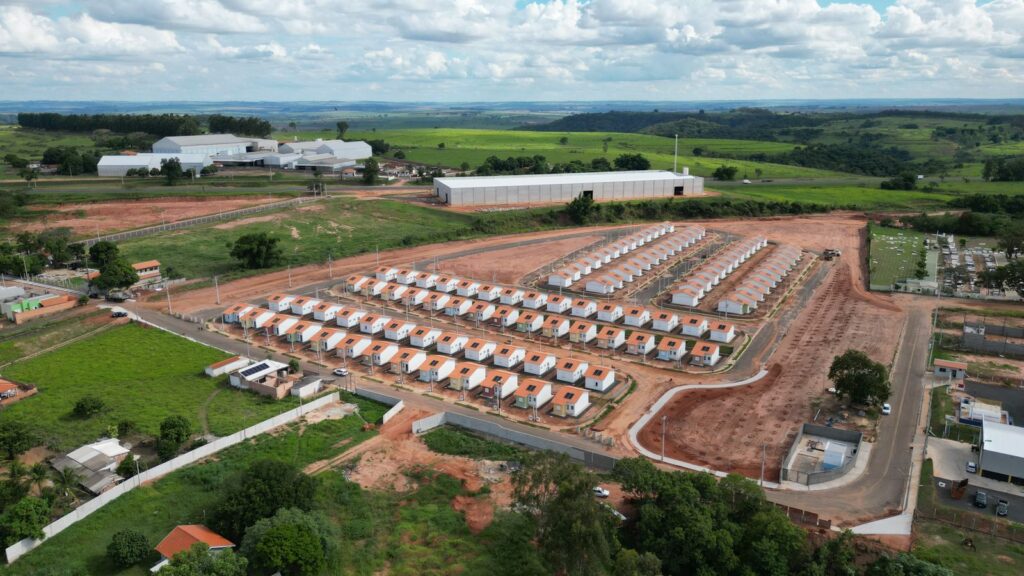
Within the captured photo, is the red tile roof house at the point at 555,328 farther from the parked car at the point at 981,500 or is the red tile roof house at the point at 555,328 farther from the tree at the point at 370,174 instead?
the tree at the point at 370,174

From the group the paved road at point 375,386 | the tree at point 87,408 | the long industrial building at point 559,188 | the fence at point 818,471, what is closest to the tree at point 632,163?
the long industrial building at point 559,188

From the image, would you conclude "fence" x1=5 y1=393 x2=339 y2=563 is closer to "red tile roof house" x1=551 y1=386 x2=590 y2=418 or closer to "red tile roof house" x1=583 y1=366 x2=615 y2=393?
"red tile roof house" x1=551 y1=386 x2=590 y2=418

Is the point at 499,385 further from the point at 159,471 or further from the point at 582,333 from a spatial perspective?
the point at 159,471

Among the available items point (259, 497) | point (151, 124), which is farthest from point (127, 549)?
point (151, 124)

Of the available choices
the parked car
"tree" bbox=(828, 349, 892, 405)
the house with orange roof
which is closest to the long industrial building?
the house with orange roof

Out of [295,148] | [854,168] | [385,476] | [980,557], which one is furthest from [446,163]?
[980,557]
